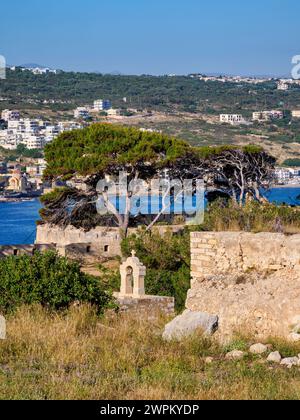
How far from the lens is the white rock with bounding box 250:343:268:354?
7.34 meters

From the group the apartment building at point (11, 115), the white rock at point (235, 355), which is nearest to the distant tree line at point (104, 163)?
the white rock at point (235, 355)


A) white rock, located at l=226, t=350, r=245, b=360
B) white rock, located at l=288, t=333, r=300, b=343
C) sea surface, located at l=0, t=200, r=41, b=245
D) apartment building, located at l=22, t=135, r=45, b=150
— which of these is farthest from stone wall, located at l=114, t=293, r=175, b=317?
apartment building, located at l=22, t=135, r=45, b=150

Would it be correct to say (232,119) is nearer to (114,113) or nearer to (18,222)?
(114,113)

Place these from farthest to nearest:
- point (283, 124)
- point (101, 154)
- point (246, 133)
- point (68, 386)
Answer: point (283, 124) → point (246, 133) → point (101, 154) → point (68, 386)

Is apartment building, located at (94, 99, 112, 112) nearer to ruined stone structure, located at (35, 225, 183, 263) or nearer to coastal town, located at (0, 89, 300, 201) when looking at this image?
coastal town, located at (0, 89, 300, 201)

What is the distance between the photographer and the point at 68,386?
18.5 ft

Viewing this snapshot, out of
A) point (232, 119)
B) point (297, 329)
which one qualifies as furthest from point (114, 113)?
point (297, 329)

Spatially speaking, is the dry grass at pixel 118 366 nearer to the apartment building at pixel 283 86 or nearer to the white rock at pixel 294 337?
the white rock at pixel 294 337

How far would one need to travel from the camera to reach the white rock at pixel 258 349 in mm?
7336

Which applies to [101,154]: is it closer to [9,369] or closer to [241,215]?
[241,215]

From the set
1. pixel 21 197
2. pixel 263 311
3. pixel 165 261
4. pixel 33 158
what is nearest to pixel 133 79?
pixel 33 158

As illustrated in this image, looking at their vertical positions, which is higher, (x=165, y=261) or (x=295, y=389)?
(x=295, y=389)

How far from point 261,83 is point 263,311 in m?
160

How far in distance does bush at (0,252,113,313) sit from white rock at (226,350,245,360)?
9.33 ft
